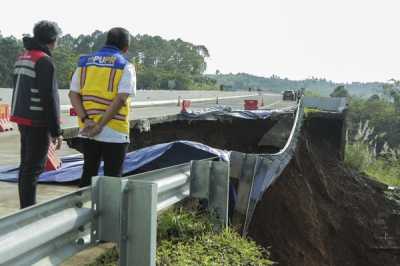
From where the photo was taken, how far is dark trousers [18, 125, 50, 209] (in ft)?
15.6

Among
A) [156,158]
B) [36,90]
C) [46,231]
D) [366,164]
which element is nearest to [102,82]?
[36,90]

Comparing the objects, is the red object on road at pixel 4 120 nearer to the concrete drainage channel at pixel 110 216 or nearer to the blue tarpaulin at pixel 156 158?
the blue tarpaulin at pixel 156 158

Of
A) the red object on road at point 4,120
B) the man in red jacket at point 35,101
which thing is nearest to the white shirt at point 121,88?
the man in red jacket at point 35,101

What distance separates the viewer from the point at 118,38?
16.4 ft

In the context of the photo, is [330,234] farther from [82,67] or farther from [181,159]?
[82,67]

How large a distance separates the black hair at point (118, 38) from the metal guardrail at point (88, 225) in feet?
4.51

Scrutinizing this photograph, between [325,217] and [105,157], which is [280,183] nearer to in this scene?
[325,217]

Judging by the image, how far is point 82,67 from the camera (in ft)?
16.5

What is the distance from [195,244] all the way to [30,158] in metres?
1.64

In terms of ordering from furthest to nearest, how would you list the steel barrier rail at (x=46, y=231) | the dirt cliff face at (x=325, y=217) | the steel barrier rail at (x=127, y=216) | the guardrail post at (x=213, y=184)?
the dirt cliff face at (x=325, y=217)
the guardrail post at (x=213, y=184)
the steel barrier rail at (x=127, y=216)
the steel barrier rail at (x=46, y=231)

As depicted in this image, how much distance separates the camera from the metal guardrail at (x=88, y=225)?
2648 millimetres

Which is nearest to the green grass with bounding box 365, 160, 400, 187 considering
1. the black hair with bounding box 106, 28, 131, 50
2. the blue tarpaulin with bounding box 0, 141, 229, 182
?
A: the blue tarpaulin with bounding box 0, 141, 229, 182

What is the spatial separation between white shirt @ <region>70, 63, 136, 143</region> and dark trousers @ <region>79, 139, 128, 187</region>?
0.20 ft

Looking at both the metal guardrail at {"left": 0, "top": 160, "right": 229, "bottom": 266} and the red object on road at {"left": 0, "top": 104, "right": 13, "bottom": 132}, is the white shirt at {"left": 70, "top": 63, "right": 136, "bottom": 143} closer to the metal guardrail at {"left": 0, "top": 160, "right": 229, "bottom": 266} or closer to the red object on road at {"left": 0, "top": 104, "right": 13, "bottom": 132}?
the metal guardrail at {"left": 0, "top": 160, "right": 229, "bottom": 266}
